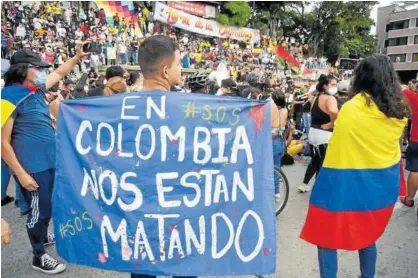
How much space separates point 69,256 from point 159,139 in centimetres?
80

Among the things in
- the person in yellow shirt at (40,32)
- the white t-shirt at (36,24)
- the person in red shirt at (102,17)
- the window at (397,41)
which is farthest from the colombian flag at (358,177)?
the window at (397,41)

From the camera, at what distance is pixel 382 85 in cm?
214

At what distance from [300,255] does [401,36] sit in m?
64.0

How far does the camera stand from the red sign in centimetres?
2961

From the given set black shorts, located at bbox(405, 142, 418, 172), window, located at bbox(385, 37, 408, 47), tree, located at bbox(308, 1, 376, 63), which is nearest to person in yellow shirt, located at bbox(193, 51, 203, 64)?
black shorts, located at bbox(405, 142, 418, 172)

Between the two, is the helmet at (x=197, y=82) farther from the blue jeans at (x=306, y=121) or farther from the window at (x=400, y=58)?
the window at (x=400, y=58)

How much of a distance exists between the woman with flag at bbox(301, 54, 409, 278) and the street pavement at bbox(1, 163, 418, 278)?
932 mm

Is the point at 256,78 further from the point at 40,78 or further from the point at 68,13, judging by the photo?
the point at 68,13

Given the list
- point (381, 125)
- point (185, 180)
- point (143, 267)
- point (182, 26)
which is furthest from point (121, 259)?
point (182, 26)

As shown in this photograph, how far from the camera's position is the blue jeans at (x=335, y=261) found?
2.30m

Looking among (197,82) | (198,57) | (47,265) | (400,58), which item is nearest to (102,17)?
(198,57)

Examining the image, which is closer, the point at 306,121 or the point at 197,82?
the point at 197,82

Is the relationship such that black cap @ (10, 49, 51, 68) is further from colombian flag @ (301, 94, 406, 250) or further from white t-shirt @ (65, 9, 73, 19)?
white t-shirt @ (65, 9, 73, 19)

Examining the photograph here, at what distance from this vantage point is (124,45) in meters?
18.4
